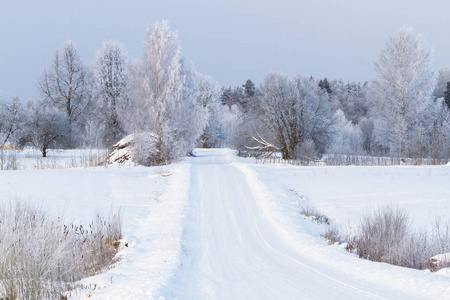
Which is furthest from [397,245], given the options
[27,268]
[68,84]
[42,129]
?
[68,84]

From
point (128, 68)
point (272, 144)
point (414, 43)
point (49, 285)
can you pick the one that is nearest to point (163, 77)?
point (128, 68)

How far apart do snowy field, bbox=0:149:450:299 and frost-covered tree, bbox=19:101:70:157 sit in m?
15.5

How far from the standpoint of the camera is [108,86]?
3788cm

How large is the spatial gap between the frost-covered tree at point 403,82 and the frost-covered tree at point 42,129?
31.5 meters

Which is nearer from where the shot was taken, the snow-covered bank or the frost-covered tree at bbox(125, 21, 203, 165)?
the snow-covered bank

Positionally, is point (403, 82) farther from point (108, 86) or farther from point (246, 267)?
point (246, 267)

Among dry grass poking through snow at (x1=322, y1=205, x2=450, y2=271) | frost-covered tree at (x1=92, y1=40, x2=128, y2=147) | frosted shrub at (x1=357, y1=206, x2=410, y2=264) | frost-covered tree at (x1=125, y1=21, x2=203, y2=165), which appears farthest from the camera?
frost-covered tree at (x1=92, y1=40, x2=128, y2=147)

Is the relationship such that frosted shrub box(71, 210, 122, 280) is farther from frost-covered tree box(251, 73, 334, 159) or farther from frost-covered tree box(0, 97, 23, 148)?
frost-covered tree box(0, 97, 23, 148)

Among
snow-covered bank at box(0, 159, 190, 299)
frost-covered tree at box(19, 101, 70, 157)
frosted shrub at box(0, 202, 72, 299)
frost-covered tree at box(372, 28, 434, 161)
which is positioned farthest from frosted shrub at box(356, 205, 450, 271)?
frost-covered tree at box(19, 101, 70, 157)

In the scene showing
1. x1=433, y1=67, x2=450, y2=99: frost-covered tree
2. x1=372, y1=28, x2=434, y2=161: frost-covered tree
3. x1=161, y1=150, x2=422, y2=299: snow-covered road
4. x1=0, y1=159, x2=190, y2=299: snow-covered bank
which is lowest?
x1=161, y1=150, x2=422, y2=299: snow-covered road

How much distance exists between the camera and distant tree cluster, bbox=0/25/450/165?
24.6 metres

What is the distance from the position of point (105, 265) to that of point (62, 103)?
41.3m

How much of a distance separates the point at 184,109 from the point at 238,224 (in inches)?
668

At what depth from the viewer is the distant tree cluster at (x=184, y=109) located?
24625 mm
